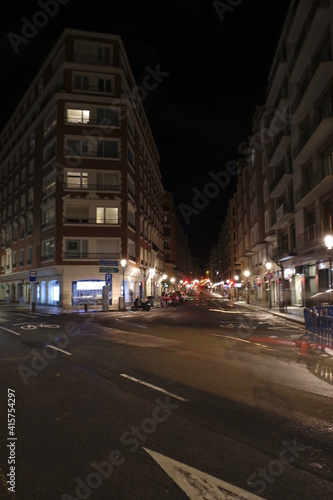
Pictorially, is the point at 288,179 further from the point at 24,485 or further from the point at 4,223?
the point at 4,223

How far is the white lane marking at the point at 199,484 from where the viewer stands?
330 centimetres

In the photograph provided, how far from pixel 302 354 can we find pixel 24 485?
914cm

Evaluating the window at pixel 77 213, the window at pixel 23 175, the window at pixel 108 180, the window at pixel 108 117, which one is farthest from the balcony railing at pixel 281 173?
the window at pixel 23 175

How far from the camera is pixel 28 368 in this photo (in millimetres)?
8305

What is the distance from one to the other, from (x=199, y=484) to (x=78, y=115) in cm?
4013

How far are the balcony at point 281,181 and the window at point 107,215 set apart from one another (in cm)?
1653

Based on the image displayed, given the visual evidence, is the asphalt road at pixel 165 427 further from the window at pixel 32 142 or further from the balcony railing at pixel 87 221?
the window at pixel 32 142

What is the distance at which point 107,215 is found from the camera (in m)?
38.8

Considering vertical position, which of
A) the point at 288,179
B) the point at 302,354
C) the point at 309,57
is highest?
the point at 309,57

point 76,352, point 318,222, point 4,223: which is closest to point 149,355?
point 76,352

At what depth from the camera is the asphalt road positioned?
3498 mm

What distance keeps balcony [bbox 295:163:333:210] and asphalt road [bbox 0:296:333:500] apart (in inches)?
637

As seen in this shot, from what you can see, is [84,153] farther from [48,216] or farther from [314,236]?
[314,236]

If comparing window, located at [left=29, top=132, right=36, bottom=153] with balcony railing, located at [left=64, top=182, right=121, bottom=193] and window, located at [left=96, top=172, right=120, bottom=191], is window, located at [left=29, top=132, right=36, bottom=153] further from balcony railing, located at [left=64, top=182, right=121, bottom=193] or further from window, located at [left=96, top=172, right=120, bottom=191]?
window, located at [left=96, top=172, right=120, bottom=191]
